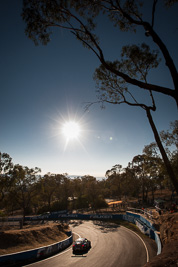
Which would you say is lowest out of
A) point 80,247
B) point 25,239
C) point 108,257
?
point 108,257

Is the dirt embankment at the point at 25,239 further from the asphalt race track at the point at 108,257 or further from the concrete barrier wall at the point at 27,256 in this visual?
the asphalt race track at the point at 108,257

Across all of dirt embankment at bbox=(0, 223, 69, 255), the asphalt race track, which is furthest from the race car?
dirt embankment at bbox=(0, 223, 69, 255)

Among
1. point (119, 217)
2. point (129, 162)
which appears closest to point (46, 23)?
point (119, 217)

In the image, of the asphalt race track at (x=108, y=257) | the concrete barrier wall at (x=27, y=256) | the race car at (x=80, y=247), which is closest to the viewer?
the asphalt race track at (x=108, y=257)

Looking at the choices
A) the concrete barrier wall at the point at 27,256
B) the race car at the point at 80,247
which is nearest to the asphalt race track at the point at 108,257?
the race car at the point at 80,247

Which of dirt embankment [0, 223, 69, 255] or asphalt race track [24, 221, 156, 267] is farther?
dirt embankment [0, 223, 69, 255]

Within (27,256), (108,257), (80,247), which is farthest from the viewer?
(80,247)

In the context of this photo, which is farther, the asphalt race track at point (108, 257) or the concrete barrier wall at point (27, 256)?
the concrete barrier wall at point (27, 256)

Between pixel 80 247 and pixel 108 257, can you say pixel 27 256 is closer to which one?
pixel 80 247

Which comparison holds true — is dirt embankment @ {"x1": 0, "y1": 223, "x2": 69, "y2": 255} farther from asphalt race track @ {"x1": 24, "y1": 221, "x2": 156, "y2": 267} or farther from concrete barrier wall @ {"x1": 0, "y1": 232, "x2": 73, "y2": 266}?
asphalt race track @ {"x1": 24, "y1": 221, "x2": 156, "y2": 267}

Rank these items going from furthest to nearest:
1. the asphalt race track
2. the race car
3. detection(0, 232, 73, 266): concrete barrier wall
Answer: the race car
detection(0, 232, 73, 266): concrete barrier wall
the asphalt race track

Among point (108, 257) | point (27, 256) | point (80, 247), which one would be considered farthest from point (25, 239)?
point (108, 257)

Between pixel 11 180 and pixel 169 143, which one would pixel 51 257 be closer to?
pixel 11 180

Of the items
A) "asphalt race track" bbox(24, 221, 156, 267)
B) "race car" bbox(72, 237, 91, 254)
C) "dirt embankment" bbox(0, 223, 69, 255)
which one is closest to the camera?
"asphalt race track" bbox(24, 221, 156, 267)
